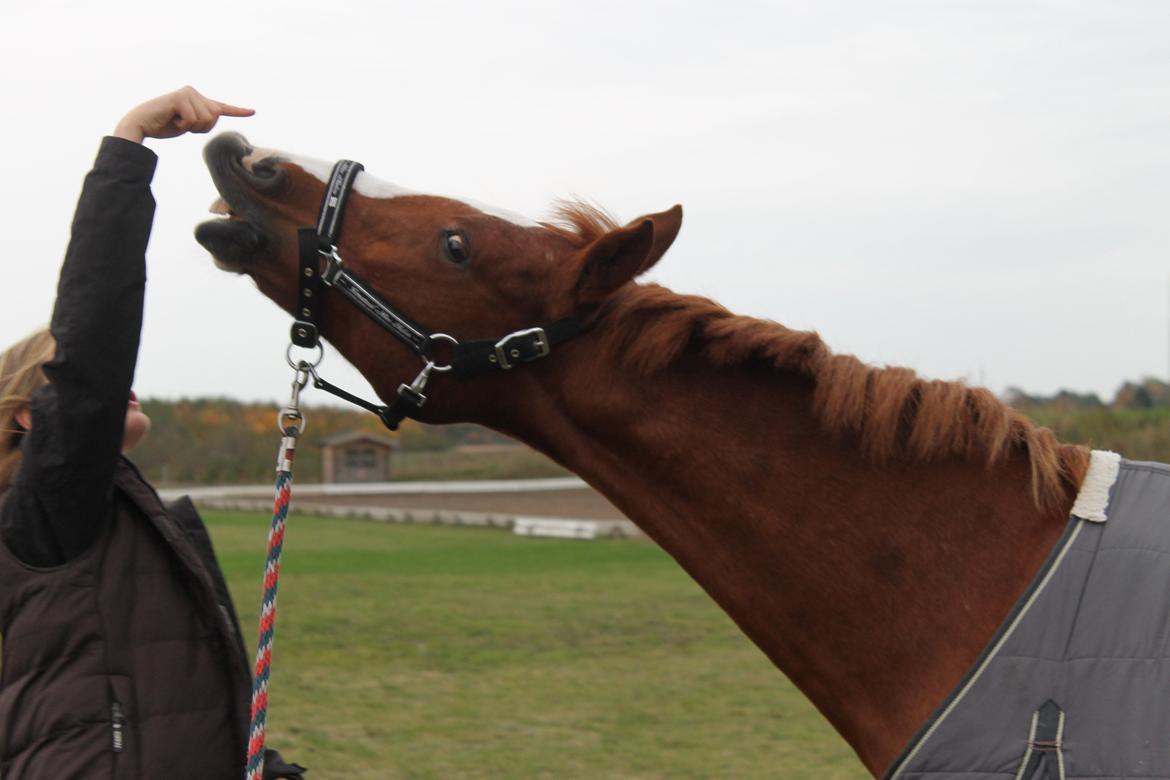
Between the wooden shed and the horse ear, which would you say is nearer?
the horse ear

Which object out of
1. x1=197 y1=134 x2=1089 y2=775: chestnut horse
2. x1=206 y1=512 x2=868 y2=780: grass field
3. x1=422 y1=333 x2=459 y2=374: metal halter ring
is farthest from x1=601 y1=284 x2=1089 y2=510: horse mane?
x1=206 y1=512 x2=868 y2=780: grass field

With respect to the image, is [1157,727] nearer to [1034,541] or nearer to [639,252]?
[1034,541]

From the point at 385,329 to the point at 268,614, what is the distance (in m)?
0.69

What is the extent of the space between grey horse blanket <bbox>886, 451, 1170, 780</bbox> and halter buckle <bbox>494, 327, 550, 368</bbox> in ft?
3.59

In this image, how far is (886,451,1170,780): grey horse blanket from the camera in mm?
2002

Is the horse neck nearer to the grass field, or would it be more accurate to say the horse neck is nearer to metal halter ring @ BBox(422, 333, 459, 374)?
metal halter ring @ BBox(422, 333, 459, 374)

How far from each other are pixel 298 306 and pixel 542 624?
32.6 ft

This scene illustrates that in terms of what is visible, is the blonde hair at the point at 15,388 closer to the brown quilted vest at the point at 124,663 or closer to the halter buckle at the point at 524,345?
the brown quilted vest at the point at 124,663

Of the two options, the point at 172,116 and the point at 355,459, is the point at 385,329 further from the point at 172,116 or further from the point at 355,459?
the point at 355,459

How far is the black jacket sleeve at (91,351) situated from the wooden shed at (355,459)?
133ft

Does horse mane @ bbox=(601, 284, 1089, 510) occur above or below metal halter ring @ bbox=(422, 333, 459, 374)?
above

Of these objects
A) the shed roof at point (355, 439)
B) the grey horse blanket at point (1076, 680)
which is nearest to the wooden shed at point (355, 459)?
the shed roof at point (355, 439)

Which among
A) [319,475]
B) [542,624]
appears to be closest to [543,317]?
[542,624]

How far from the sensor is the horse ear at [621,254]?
2373 millimetres
